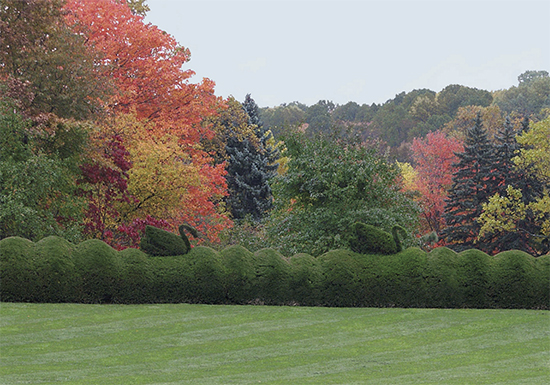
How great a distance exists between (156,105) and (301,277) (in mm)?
17174

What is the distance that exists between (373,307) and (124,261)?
668 cm

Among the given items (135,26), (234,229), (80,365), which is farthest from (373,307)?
(135,26)

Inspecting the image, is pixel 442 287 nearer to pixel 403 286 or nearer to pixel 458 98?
pixel 403 286

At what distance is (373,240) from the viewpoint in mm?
17125

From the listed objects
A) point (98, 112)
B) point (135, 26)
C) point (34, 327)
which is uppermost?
point (135, 26)

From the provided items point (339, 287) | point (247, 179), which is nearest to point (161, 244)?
point (339, 287)

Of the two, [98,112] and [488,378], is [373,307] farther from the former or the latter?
[98,112]

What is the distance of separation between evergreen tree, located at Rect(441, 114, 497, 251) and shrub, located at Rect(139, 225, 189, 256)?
21.3 m

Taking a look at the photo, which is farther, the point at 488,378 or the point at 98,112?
the point at 98,112

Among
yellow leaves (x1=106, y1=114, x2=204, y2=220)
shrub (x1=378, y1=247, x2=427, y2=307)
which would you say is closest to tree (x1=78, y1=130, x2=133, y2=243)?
yellow leaves (x1=106, y1=114, x2=204, y2=220)

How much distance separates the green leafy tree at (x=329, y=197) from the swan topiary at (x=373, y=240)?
9.92 feet

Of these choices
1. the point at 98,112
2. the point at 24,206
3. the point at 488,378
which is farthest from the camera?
the point at 98,112

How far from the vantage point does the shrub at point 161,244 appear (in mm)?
16562

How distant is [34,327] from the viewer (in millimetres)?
13055
